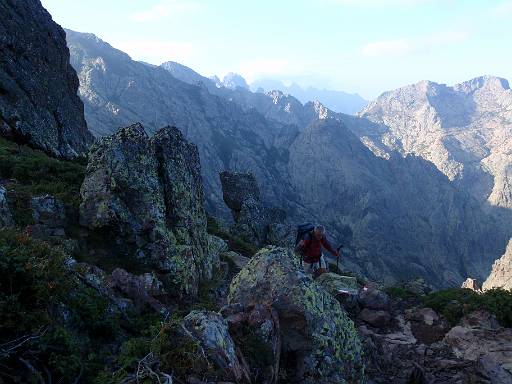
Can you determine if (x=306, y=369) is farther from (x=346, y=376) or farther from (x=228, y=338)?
(x=228, y=338)

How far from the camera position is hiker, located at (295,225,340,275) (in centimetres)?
1838

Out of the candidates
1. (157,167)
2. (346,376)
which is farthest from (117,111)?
(346,376)

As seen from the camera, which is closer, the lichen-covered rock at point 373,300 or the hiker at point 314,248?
the lichen-covered rock at point 373,300

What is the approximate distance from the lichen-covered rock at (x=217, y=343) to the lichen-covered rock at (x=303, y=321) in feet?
5.88

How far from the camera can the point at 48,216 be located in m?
15.2

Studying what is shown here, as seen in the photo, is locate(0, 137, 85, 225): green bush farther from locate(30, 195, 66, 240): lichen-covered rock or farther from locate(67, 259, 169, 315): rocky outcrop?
locate(67, 259, 169, 315): rocky outcrop

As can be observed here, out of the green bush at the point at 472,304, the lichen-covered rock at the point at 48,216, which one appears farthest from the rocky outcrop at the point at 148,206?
the green bush at the point at 472,304

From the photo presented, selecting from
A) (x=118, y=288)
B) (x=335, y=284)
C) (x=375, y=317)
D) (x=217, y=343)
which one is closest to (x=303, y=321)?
(x=217, y=343)

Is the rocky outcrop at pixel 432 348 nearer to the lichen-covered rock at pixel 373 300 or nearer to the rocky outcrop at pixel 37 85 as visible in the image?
the lichen-covered rock at pixel 373 300

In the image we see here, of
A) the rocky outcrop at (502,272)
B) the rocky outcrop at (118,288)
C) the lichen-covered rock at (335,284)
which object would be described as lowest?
the rocky outcrop at (502,272)

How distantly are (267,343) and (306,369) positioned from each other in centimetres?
115

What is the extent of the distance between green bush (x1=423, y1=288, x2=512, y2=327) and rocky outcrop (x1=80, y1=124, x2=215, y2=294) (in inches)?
389

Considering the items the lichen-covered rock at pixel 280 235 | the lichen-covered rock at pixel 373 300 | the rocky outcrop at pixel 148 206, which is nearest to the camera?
the rocky outcrop at pixel 148 206

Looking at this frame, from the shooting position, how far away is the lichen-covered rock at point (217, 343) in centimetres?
704
